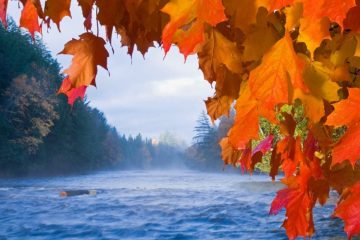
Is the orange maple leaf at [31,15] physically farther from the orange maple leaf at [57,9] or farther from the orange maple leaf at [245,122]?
the orange maple leaf at [245,122]

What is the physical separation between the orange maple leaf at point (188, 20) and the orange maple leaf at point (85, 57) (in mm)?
313

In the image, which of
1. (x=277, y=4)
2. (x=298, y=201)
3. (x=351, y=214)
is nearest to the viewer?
(x=277, y=4)

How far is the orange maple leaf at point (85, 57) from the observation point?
1.14m

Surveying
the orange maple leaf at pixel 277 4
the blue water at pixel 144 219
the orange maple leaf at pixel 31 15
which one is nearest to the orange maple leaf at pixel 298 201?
the orange maple leaf at pixel 277 4

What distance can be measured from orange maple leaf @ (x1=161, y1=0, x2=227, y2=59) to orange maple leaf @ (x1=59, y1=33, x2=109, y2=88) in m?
0.31

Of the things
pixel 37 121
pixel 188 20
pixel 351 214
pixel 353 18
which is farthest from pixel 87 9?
pixel 37 121

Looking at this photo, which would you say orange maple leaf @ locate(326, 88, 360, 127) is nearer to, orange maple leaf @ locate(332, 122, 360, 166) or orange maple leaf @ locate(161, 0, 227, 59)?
orange maple leaf @ locate(332, 122, 360, 166)

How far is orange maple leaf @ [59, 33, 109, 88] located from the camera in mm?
1143

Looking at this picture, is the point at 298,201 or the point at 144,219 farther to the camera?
the point at 144,219

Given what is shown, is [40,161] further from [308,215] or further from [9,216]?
[308,215]

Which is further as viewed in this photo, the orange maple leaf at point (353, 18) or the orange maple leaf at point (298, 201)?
the orange maple leaf at point (298, 201)

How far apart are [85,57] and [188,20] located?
385mm

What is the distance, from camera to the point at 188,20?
88cm

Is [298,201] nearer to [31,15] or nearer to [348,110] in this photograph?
[348,110]
